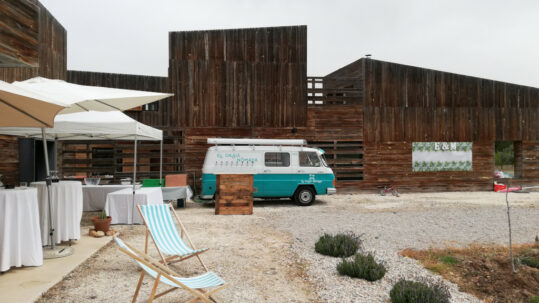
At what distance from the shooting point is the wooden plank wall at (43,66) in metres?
9.08

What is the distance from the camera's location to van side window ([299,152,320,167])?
1166cm

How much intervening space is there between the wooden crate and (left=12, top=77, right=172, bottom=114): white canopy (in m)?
3.89

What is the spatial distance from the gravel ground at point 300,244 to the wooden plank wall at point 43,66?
12.3 feet

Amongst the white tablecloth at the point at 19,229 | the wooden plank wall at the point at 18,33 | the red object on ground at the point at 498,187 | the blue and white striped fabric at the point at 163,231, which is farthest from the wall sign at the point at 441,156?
the white tablecloth at the point at 19,229

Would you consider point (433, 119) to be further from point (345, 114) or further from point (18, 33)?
point (18, 33)

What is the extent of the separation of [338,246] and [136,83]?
1869 cm

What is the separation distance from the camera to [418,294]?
12.5 feet

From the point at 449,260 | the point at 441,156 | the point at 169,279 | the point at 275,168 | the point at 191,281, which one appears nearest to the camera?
the point at 169,279

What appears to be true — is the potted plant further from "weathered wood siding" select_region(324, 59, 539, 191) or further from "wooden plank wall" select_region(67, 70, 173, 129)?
"wooden plank wall" select_region(67, 70, 173, 129)

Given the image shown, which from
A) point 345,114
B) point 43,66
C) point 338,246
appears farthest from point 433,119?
point 43,66

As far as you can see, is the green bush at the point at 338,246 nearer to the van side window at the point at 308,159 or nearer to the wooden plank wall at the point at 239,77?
the van side window at the point at 308,159

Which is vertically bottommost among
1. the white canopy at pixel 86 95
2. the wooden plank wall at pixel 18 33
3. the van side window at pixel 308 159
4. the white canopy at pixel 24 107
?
the van side window at pixel 308 159

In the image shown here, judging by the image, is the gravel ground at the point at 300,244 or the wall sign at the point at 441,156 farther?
the wall sign at the point at 441,156

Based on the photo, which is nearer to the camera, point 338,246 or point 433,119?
point 338,246
